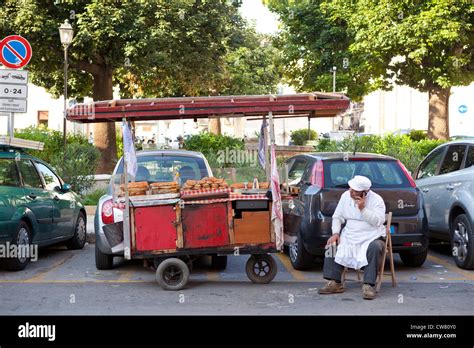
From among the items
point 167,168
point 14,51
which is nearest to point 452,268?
point 167,168

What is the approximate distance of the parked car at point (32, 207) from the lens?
9906mm

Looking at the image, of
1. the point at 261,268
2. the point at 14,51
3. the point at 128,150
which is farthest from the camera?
the point at 14,51

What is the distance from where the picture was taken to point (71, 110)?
29.6 feet

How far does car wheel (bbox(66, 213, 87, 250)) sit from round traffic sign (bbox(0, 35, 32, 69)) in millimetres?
2977

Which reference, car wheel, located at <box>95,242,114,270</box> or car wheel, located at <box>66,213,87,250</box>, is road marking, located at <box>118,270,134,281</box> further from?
car wheel, located at <box>66,213,87,250</box>

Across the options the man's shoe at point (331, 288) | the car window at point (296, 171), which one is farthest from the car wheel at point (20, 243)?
the man's shoe at point (331, 288)

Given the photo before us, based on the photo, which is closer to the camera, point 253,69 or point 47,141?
point 47,141

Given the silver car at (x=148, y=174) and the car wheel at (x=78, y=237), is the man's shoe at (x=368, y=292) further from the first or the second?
the car wheel at (x=78, y=237)

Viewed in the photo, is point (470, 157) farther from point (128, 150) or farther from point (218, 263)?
point (128, 150)

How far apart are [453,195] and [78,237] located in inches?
240

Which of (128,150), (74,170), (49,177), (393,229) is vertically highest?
(128,150)

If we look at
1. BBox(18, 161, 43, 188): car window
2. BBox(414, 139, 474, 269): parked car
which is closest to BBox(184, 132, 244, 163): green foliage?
BBox(414, 139, 474, 269): parked car

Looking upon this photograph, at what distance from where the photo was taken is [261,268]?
9336 millimetres

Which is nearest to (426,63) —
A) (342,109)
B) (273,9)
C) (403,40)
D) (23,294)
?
(403,40)
